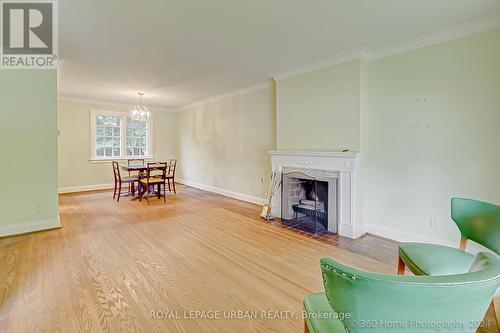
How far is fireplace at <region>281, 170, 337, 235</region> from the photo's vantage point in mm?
3746

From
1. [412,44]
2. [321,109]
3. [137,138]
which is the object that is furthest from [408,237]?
[137,138]

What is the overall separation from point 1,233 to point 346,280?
184 inches

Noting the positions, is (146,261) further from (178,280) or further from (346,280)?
(346,280)

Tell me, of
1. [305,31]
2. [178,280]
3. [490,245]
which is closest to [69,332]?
[178,280]

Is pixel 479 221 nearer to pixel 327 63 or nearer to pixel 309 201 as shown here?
pixel 309 201

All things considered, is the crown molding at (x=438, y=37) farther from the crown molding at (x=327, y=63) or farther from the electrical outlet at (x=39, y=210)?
the electrical outlet at (x=39, y=210)

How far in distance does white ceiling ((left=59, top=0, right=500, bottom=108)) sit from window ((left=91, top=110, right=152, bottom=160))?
111 inches

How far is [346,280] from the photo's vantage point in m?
0.80

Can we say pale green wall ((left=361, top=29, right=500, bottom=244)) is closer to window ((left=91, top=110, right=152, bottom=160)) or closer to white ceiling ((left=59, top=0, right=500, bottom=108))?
white ceiling ((left=59, top=0, right=500, bottom=108))

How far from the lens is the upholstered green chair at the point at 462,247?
5.47ft

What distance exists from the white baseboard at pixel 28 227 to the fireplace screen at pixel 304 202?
3703 millimetres

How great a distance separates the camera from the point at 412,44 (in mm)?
3129

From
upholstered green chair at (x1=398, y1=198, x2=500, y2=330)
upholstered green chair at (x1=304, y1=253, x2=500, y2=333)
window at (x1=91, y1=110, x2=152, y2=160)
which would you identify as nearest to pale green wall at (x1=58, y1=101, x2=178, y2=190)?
window at (x1=91, y1=110, x2=152, y2=160)

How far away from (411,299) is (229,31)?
3.04 metres
